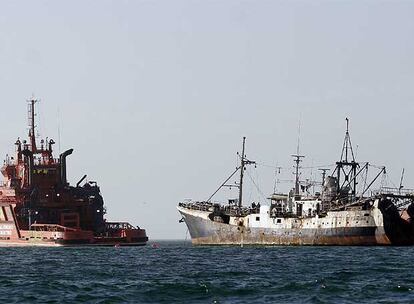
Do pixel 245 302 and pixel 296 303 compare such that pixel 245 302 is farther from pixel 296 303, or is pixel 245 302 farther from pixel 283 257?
pixel 283 257

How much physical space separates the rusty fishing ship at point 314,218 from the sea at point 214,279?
71.3 ft

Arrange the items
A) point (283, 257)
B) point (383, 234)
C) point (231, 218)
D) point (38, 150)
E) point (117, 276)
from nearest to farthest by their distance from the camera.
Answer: point (117, 276) < point (283, 257) < point (383, 234) < point (231, 218) < point (38, 150)

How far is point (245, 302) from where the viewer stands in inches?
2152

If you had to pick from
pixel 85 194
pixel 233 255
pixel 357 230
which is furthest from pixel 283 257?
pixel 85 194

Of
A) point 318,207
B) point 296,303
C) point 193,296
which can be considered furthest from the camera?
point 318,207

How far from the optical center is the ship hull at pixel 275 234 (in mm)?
119562

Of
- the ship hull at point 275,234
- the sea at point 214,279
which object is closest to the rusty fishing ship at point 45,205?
the ship hull at point 275,234

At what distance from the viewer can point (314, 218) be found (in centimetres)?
12456

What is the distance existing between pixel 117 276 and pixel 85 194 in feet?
238

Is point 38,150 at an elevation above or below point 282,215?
above

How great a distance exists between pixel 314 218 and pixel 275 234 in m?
6.56

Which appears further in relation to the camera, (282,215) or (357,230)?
(282,215)

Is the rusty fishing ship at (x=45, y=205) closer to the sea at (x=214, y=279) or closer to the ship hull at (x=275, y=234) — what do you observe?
the ship hull at (x=275, y=234)

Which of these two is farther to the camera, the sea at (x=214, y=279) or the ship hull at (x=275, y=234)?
the ship hull at (x=275, y=234)
